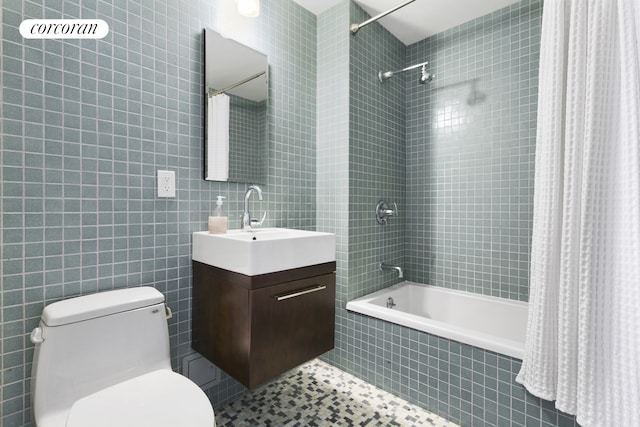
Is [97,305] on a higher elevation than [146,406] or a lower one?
higher

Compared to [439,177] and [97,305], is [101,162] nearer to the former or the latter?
[97,305]

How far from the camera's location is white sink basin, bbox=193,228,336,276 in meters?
1.29

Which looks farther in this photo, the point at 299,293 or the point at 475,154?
the point at 475,154

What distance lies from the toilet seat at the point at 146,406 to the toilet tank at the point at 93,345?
0.32 ft

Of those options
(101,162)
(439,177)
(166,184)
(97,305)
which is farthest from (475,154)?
(97,305)

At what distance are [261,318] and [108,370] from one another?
1.91ft

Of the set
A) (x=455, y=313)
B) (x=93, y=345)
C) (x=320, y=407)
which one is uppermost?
(x=93, y=345)

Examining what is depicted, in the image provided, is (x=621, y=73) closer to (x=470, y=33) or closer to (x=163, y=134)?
(x=470, y=33)

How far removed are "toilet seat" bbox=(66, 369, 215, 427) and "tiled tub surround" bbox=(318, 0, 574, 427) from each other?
46.3 inches

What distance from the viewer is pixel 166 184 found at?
1466 millimetres

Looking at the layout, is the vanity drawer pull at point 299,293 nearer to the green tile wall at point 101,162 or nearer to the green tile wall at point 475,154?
the green tile wall at point 101,162

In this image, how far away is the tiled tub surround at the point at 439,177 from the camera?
74.8 inches

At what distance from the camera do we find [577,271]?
3.83 ft

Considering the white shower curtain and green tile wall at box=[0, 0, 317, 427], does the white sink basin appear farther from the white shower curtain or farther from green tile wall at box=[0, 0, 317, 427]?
the white shower curtain
